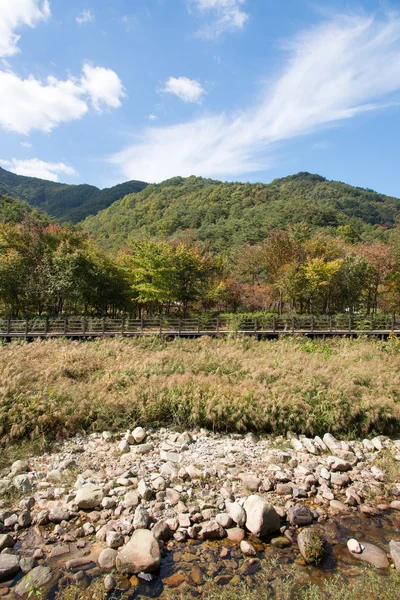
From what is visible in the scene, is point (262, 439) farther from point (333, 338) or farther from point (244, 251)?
point (244, 251)

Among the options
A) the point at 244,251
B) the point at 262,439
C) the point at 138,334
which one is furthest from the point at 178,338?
the point at 244,251

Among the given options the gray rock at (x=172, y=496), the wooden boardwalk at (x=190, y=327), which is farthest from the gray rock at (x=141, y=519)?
the wooden boardwalk at (x=190, y=327)

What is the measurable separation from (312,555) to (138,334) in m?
17.2

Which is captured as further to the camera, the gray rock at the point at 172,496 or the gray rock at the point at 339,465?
the gray rock at the point at 339,465

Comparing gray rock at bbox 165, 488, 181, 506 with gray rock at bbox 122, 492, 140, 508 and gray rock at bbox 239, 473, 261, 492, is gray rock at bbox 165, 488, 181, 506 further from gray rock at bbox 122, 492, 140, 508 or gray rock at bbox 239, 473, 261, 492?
gray rock at bbox 239, 473, 261, 492

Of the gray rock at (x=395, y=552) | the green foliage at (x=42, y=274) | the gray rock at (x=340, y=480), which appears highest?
the green foliage at (x=42, y=274)

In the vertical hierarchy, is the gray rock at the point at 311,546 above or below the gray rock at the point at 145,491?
below

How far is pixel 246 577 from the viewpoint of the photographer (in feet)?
16.4

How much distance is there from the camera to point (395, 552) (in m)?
5.38

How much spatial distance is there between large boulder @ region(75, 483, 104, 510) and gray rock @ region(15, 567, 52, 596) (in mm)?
1376

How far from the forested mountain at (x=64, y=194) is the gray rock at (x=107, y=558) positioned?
118532mm

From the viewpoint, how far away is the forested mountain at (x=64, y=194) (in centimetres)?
12225

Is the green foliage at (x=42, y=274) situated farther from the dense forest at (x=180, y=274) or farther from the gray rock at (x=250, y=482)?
the gray rock at (x=250, y=482)

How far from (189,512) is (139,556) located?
1.28 metres
